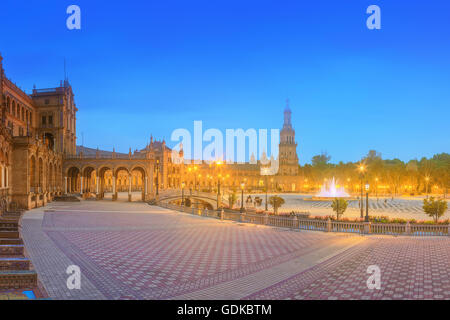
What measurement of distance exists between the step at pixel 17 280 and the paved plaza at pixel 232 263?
473mm

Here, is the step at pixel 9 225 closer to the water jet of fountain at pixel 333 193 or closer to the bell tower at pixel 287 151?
the water jet of fountain at pixel 333 193

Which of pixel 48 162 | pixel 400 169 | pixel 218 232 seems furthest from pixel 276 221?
pixel 400 169

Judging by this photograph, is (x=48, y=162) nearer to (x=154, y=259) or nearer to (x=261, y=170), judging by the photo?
(x=154, y=259)

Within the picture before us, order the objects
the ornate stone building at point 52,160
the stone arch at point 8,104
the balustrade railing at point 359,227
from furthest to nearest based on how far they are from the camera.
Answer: the stone arch at point 8,104 < the ornate stone building at point 52,160 < the balustrade railing at point 359,227

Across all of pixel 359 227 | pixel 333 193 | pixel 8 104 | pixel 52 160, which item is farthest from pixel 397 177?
pixel 8 104

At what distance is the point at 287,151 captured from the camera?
14212 centimetres

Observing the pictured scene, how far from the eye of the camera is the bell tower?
137875 millimetres

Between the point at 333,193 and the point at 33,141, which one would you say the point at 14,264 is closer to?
the point at 33,141

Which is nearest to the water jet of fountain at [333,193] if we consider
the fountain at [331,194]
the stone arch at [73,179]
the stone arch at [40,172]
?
the fountain at [331,194]

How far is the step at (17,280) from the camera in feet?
28.5
